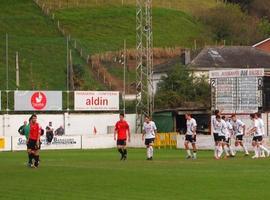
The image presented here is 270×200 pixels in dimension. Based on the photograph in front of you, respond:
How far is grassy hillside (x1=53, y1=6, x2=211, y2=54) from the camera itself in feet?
356

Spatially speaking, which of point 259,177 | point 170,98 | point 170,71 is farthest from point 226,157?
point 170,71

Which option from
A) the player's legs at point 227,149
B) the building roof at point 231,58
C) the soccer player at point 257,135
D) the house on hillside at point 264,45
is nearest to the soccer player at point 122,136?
the player's legs at point 227,149

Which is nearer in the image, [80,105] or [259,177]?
[259,177]

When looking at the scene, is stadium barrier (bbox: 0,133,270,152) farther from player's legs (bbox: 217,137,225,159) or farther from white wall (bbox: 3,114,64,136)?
player's legs (bbox: 217,137,225,159)

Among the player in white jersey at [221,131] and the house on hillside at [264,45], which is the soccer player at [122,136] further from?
the house on hillside at [264,45]

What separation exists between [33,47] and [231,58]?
851 inches

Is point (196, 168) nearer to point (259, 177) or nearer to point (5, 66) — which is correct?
point (259, 177)

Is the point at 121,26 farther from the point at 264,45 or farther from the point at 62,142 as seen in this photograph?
the point at 62,142

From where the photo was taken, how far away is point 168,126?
73562mm

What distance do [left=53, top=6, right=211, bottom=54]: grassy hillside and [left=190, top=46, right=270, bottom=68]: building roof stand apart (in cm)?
1158

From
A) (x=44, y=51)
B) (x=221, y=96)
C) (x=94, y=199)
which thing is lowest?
(x=94, y=199)

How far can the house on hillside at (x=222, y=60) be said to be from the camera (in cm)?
9288

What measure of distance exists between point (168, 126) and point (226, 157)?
3145 cm

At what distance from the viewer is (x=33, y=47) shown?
92375 millimetres
